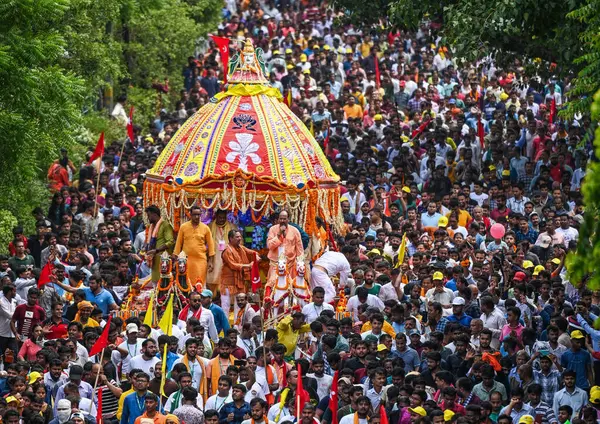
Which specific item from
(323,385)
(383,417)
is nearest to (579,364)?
(323,385)

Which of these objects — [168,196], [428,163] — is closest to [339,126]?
[428,163]

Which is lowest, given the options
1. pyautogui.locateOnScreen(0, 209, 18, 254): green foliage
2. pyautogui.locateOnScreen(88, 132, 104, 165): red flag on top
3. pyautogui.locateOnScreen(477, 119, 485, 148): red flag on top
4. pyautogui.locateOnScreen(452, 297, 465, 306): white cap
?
pyautogui.locateOnScreen(452, 297, 465, 306): white cap

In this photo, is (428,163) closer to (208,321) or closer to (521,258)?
(521,258)

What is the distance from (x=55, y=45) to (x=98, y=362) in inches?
197

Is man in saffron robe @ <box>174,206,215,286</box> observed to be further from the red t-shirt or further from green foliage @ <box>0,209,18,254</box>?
the red t-shirt

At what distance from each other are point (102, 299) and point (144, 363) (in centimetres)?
261

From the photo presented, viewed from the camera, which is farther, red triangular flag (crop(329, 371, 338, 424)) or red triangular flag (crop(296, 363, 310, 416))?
red triangular flag (crop(329, 371, 338, 424))

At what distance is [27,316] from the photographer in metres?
22.2

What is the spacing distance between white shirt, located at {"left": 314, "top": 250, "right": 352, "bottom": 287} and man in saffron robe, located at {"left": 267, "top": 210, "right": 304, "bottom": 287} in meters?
0.33

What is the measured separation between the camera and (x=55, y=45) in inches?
941

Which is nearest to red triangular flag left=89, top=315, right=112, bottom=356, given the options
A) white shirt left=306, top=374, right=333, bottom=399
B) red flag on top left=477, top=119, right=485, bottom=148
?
white shirt left=306, top=374, right=333, bottom=399

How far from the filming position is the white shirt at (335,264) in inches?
950

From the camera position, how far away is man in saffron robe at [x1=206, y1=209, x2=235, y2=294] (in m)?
24.6

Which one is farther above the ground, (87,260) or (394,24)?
(394,24)
